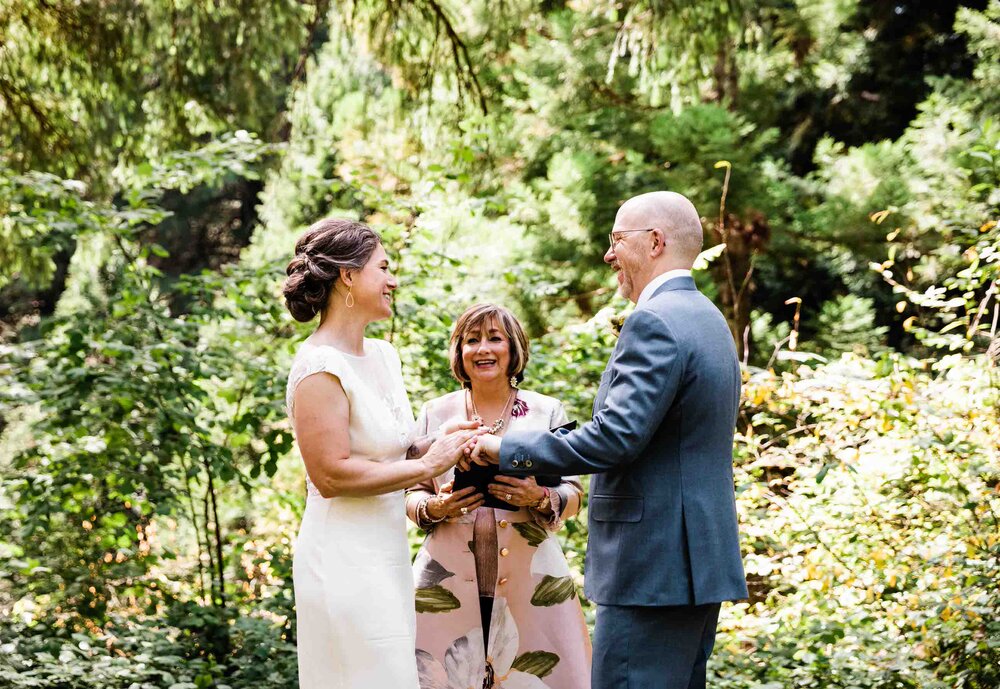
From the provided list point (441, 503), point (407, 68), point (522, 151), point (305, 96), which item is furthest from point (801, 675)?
point (522, 151)

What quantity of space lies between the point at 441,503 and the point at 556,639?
55 cm

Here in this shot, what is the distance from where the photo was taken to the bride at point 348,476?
243cm

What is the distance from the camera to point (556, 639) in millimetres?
2998

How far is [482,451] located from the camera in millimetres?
2732

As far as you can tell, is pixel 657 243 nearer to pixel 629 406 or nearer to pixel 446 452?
pixel 629 406

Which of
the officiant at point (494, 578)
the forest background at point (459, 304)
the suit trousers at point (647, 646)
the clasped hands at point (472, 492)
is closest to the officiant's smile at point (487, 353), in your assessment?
the officiant at point (494, 578)

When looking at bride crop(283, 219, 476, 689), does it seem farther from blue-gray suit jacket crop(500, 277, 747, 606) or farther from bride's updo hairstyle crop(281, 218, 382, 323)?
blue-gray suit jacket crop(500, 277, 747, 606)

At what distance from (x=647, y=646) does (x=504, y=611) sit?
65 centimetres

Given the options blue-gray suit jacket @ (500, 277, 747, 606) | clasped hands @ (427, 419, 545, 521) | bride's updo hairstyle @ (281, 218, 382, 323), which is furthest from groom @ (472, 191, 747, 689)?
bride's updo hairstyle @ (281, 218, 382, 323)

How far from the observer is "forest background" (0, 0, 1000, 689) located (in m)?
4.21

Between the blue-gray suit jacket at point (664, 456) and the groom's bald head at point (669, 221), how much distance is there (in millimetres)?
121

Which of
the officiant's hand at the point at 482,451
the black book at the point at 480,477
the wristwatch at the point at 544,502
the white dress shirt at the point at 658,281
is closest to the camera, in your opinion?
the white dress shirt at the point at 658,281

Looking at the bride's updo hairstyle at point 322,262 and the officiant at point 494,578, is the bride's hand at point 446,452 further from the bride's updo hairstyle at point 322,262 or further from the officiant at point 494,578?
the bride's updo hairstyle at point 322,262

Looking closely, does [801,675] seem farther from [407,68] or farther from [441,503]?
[407,68]
